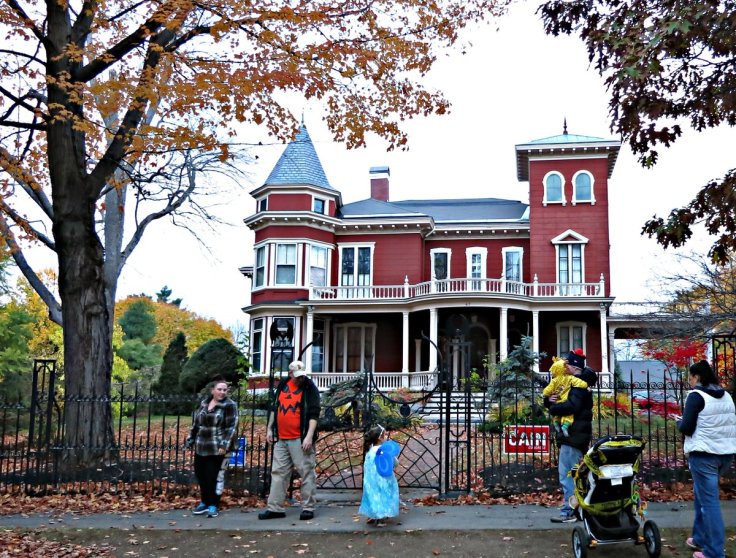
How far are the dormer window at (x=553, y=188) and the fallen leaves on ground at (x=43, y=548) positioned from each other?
78.7 feet

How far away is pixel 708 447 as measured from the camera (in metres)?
6.27

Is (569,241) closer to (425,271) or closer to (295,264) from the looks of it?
(425,271)

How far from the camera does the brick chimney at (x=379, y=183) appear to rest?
3434 centimetres

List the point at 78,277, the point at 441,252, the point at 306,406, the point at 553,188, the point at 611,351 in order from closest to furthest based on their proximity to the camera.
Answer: the point at 306,406 → the point at 78,277 → the point at 611,351 → the point at 553,188 → the point at 441,252

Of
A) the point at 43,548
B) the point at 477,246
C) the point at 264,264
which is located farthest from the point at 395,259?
the point at 43,548

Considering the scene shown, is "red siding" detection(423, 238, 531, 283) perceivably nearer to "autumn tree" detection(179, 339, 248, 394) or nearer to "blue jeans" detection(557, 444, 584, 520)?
"autumn tree" detection(179, 339, 248, 394)

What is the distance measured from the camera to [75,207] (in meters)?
11.2

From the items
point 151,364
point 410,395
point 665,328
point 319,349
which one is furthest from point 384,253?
point 151,364

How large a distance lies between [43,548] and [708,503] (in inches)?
262

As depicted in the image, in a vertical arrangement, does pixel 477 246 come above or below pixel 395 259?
above

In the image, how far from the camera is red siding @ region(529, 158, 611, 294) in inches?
1105

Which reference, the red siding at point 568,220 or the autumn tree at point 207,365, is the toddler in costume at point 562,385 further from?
the red siding at point 568,220

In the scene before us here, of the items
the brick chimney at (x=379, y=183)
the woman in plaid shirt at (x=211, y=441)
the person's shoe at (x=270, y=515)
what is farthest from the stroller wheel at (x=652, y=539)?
the brick chimney at (x=379, y=183)

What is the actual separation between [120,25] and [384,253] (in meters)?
18.4
